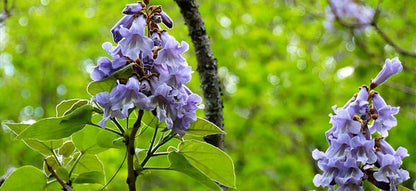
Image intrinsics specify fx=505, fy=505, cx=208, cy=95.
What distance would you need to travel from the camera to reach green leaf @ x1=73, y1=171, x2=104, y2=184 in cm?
126

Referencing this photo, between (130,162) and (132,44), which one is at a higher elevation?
(132,44)

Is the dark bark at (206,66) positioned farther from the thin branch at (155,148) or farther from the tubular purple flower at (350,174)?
the tubular purple flower at (350,174)

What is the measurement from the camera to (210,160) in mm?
1122

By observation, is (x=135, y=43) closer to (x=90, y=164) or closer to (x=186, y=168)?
(x=186, y=168)

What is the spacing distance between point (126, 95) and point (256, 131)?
4610 millimetres

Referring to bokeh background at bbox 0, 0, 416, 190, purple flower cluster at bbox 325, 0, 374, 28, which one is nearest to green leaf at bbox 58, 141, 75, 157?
bokeh background at bbox 0, 0, 416, 190

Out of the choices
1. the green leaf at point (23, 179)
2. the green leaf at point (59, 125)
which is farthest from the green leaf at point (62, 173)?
the green leaf at point (59, 125)

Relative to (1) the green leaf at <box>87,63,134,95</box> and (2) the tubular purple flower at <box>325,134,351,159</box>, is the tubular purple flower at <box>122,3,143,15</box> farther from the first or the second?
(2) the tubular purple flower at <box>325,134,351,159</box>

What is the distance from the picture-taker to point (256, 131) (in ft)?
17.9

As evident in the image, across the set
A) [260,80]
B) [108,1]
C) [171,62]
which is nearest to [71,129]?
[171,62]

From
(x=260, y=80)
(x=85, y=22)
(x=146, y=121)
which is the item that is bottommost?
(x=146, y=121)

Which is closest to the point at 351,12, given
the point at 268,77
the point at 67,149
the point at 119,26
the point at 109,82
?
Answer: the point at 268,77

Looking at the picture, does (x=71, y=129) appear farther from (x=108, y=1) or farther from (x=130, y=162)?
(x=108, y=1)

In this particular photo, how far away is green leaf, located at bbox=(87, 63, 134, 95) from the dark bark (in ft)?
1.55
